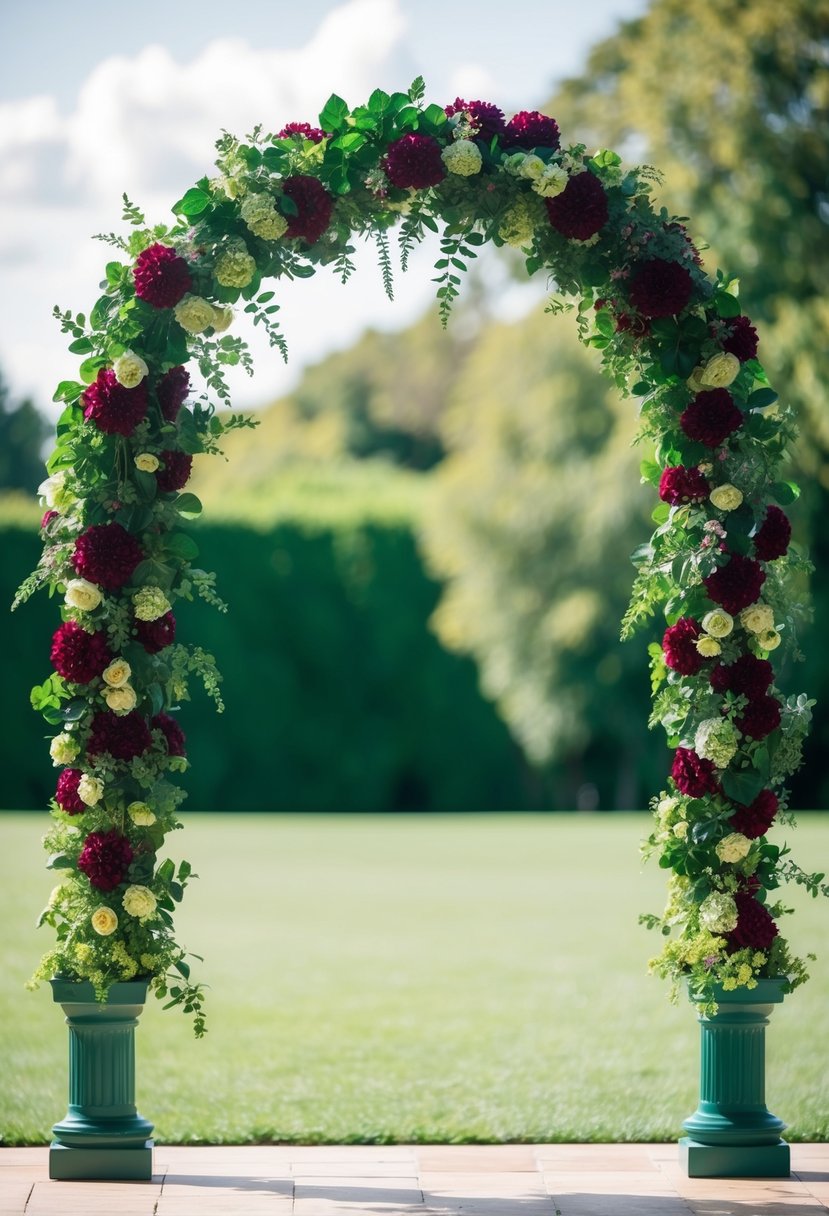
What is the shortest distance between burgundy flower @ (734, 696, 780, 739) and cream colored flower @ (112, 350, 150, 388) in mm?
2207

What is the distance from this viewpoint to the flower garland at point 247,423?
478 cm

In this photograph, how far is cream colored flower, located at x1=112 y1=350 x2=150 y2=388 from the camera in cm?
472

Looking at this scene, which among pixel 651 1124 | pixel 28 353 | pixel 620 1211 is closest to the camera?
pixel 620 1211

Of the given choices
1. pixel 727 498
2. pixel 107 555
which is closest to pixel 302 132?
pixel 107 555

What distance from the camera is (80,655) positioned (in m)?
4.77

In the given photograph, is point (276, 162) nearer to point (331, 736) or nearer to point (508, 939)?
point (508, 939)

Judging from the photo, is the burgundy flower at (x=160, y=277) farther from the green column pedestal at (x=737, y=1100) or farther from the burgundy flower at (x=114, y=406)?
the green column pedestal at (x=737, y=1100)

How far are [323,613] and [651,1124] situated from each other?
16.7 meters

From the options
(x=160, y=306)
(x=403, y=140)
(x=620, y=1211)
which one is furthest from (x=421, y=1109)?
(x=403, y=140)

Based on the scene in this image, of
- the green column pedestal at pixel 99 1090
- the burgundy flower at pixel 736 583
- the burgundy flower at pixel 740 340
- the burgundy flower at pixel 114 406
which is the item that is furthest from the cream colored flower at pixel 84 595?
the burgundy flower at pixel 740 340

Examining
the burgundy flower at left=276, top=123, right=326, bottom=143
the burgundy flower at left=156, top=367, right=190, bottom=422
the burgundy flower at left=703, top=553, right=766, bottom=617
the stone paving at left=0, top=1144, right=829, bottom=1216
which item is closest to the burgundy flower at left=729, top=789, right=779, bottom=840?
the burgundy flower at left=703, top=553, right=766, bottom=617

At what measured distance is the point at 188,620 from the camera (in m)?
20.9

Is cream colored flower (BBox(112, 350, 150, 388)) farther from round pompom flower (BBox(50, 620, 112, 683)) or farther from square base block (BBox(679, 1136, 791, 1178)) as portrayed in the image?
square base block (BBox(679, 1136, 791, 1178))

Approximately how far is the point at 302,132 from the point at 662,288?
1.28 m
